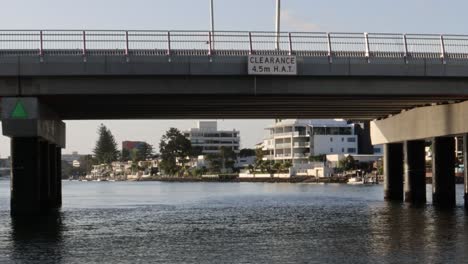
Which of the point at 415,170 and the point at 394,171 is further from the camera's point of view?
the point at 394,171

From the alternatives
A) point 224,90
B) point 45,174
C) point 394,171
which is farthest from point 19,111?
point 394,171

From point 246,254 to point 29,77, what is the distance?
2753 centimetres

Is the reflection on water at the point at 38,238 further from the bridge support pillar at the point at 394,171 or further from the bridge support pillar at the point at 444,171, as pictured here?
the bridge support pillar at the point at 394,171

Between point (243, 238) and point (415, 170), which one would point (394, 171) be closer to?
point (415, 170)

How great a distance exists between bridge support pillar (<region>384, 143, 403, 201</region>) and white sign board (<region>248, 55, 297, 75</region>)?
34.8 meters

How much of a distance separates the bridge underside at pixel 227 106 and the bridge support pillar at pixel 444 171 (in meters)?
4.83

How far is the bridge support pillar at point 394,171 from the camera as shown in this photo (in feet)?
306

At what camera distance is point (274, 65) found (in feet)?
201

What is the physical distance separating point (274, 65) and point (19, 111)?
18.3 metres

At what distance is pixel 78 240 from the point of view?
158 feet

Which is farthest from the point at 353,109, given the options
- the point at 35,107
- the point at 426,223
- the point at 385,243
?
the point at 385,243

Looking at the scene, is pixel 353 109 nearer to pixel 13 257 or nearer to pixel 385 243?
pixel 385 243

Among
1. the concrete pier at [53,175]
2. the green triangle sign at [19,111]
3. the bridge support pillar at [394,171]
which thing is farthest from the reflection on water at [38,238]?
the bridge support pillar at [394,171]

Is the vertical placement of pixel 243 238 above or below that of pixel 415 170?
below
